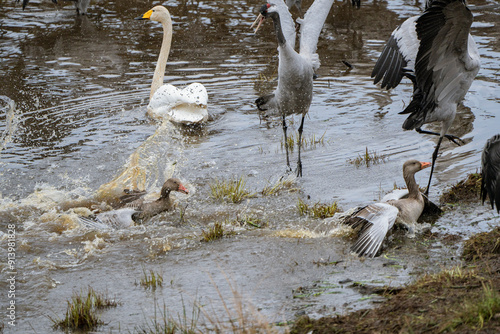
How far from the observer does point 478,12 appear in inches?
578

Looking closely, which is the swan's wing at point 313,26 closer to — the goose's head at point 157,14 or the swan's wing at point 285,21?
the swan's wing at point 285,21

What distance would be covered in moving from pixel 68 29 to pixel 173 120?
709 centimetres

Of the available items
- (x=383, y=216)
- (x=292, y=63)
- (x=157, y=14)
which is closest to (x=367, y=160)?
(x=292, y=63)

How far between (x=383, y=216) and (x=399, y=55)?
10.5 feet

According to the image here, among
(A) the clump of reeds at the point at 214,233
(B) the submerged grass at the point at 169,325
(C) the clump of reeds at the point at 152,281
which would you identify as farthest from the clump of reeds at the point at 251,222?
(B) the submerged grass at the point at 169,325

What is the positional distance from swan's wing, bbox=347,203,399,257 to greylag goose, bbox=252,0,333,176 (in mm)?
2022

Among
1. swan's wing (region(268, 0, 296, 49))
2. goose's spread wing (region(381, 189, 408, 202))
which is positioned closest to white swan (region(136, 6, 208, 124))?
swan's wing (region(268, 0, 296, 49))

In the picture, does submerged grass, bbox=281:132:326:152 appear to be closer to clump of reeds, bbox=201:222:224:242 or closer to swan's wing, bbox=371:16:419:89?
swan's wing, bbox=371:16:419:89

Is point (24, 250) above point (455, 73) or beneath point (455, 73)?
beneath

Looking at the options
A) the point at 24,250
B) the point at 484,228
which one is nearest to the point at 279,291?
the point at 484,228

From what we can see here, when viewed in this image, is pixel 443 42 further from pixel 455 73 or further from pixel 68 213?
pixel 68 213

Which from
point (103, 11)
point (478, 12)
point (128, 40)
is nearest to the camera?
point (128, 40)

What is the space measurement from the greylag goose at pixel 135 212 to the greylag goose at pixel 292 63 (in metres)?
1.65

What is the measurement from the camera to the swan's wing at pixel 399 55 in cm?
760
